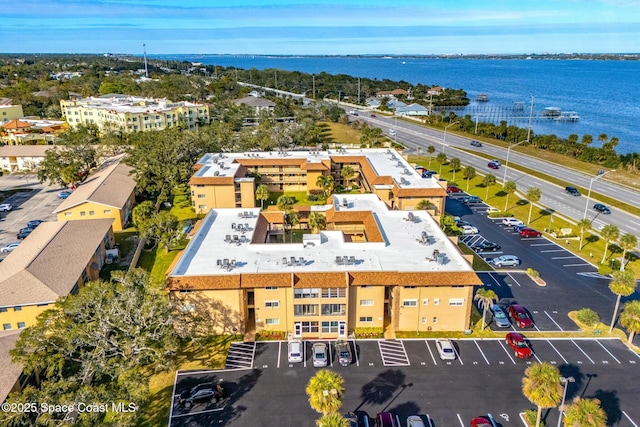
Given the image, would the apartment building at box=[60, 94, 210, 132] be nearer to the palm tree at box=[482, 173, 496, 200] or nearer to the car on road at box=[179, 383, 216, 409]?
the palm tree at box=[482, 173, 496, 200]

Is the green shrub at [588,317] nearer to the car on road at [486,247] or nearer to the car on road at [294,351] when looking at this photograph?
the car on road at [486,247]

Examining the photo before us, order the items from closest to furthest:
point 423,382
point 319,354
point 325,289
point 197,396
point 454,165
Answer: point 197,396 < point 423,382 < point 319,354 < point 325,289 < point 454,165

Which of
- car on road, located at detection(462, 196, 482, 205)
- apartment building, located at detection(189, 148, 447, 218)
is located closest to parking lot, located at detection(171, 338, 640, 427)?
apartment building, located at detection(189, 148, 447, 218)

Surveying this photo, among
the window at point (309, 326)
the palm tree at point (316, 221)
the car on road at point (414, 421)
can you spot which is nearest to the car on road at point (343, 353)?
the window at point (309, 326)

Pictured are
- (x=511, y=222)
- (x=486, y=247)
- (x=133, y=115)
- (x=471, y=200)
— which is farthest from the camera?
(x=133, y=115)

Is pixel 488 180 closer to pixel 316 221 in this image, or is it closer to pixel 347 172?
pixel 347 172

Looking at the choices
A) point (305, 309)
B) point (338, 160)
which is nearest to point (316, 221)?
point (305, 309)
